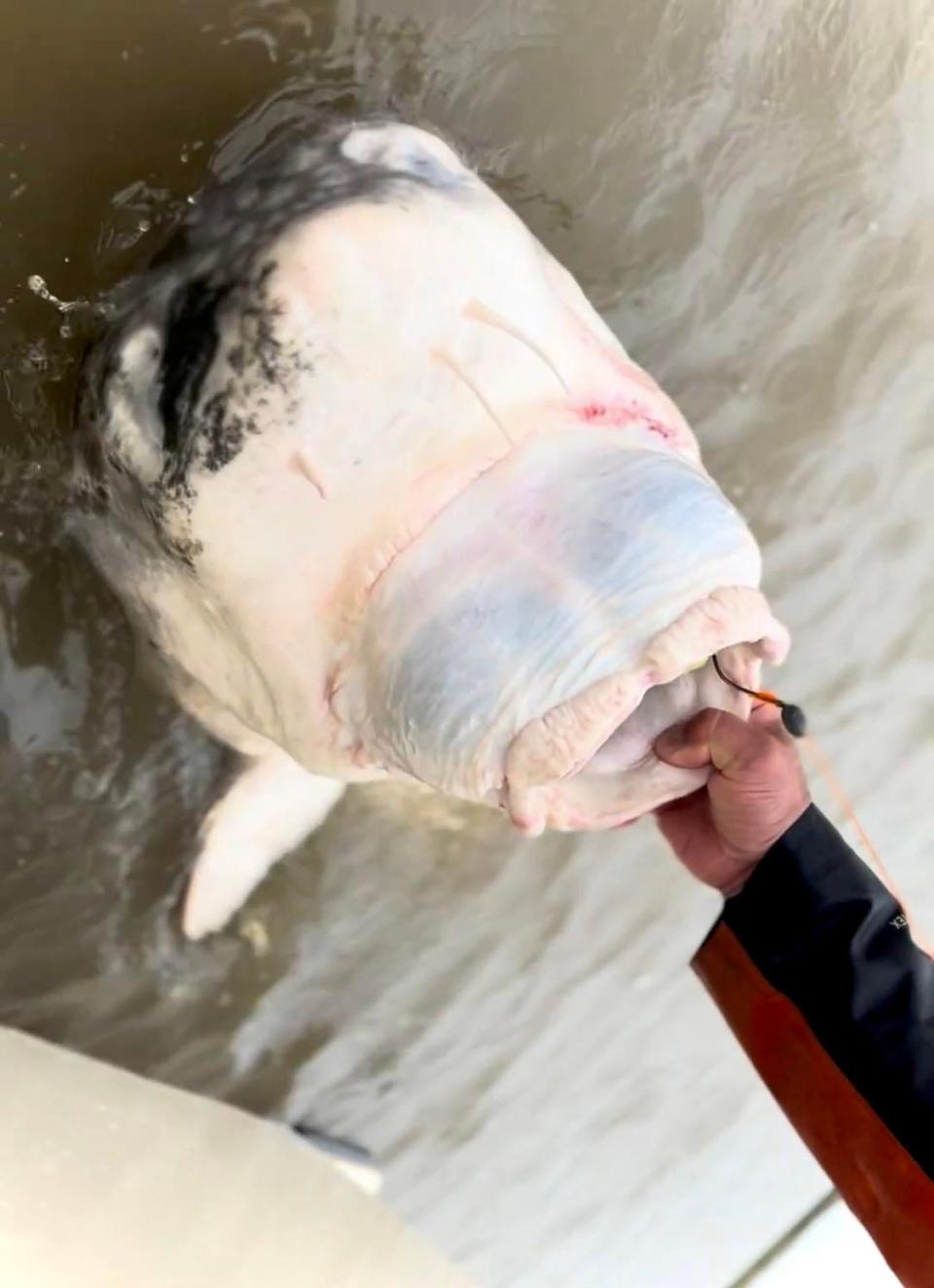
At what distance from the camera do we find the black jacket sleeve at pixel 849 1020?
1.04m

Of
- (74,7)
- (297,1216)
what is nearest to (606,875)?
(297,1216)

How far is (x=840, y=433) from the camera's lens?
5.50 ft

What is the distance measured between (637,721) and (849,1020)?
32 cm

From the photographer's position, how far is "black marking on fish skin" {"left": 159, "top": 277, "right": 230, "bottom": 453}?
92 centimetres

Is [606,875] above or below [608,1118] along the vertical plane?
above

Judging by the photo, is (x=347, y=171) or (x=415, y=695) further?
(x=347, y=171)

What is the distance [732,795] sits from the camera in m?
1.02

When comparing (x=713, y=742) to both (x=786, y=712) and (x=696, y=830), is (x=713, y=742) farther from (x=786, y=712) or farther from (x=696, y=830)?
(x=696, y=830)

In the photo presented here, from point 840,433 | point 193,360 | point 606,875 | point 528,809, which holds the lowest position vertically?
point 606,875

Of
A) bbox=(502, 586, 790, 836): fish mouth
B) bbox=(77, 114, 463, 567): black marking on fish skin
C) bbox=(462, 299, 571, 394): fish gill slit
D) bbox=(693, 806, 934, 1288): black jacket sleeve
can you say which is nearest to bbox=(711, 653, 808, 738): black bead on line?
bbox=(502, 586, 790, 836): fish mouth

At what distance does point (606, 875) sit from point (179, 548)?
3.28ft

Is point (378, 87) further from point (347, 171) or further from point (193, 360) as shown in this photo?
point (193, 360)

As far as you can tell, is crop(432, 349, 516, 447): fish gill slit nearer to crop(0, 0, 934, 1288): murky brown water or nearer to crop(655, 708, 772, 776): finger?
crop(655, 708, 772, 776): finger

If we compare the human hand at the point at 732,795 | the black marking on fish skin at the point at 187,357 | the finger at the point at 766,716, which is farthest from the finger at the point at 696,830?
the black marking on fish skin at the point at 187,357
